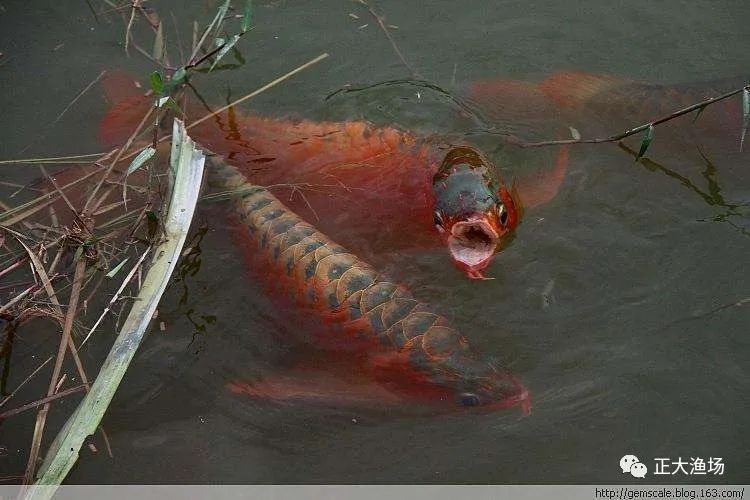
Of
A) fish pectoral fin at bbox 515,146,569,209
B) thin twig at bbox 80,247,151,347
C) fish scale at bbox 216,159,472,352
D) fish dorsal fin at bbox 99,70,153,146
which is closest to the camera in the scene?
fish scale at bbox 216,159,472,352

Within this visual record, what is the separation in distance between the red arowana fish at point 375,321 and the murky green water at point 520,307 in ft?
0.37

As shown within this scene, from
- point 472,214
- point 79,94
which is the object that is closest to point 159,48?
point 79,94

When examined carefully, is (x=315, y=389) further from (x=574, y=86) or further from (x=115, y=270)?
(x=574, y=86)

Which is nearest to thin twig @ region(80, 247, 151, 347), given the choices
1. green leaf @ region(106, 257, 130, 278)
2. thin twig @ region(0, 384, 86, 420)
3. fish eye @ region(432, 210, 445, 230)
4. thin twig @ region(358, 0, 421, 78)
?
green leaf @ region(106, 257, 130, 278)

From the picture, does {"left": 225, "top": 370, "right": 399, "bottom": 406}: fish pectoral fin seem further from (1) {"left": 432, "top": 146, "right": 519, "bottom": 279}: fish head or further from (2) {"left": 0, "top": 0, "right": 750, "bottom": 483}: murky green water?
(1) {"left": 432, "top": 146, "right": 519, "bottom": 279}: fish head

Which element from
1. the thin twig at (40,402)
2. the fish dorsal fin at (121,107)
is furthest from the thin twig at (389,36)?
the thin twig at (40,402)

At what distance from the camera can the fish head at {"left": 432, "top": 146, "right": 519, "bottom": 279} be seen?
366cm

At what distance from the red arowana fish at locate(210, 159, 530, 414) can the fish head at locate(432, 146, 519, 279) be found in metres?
0.41

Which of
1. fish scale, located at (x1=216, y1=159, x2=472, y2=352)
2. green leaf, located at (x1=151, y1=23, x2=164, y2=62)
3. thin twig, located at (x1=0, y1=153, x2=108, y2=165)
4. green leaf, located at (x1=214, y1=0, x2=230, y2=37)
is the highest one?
green leaf, located at (x1=214, y1=0, x2=230, y2=37)

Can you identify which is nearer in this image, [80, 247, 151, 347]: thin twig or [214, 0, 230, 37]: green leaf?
[80, 247, 151, 347]: thin twig

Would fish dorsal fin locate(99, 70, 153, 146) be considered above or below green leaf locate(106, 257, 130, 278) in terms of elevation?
above

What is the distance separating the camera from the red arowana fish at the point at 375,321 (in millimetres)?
3111

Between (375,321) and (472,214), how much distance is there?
30.7 inches

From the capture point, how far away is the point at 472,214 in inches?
144
